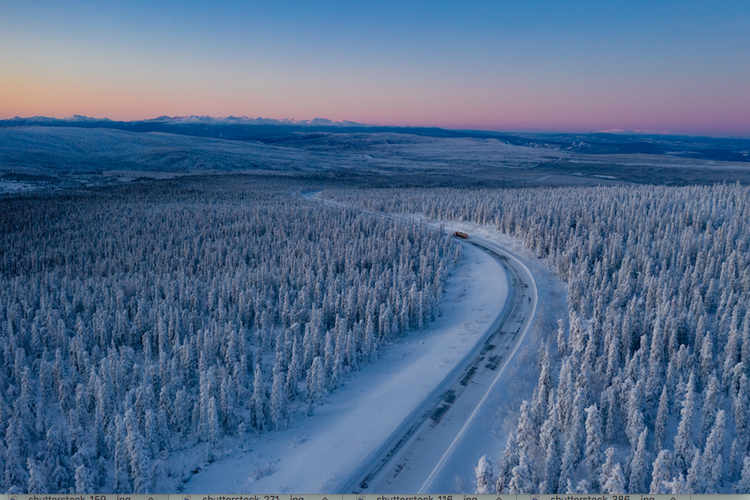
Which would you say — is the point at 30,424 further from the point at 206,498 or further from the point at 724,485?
the point at 724,485

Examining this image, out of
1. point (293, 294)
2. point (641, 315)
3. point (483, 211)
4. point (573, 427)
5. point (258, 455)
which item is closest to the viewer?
point (573, 427)

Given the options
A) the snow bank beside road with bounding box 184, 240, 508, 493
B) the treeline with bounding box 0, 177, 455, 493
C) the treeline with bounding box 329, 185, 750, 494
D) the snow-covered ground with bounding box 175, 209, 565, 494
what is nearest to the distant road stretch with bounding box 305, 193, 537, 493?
the snow-covered ground with bounding box 175, 209, 565, 494

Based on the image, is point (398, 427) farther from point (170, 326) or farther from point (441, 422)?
point (170, 326)

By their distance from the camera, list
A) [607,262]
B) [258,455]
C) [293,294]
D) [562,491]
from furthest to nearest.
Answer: [607,262]
[293,294]
[258,455]
[562,491]

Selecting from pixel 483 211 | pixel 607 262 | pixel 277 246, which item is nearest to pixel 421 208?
pixel 483 211

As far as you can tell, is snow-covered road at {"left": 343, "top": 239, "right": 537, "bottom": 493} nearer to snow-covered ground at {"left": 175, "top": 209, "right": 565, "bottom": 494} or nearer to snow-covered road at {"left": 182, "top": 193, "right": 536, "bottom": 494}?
snow-covered road at {"left": 182, "top": 193, "right": 536, "bottom": 494}

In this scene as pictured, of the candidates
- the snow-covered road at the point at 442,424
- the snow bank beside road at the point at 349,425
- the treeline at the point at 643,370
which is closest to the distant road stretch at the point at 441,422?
the snow-covered road at the point at 442,424

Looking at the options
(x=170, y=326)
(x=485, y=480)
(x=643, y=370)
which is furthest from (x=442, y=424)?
(x=170, y=326)
